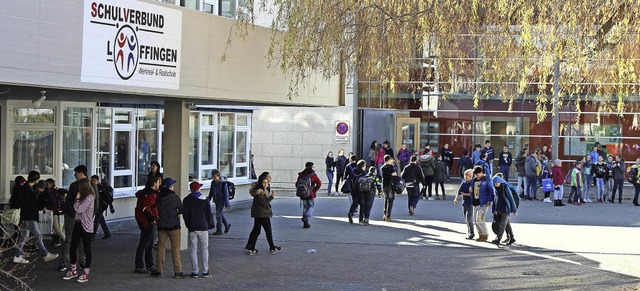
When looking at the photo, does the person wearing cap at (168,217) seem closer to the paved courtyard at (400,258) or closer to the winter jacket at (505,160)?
the paved courtyard at (400,258)

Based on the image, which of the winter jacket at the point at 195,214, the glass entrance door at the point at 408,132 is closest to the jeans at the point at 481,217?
the winter jacket at the point at 195,214

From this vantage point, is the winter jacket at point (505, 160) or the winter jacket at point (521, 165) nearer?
the winter jacket at point (521, 165)

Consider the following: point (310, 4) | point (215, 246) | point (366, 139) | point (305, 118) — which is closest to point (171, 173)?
point (215, 246)

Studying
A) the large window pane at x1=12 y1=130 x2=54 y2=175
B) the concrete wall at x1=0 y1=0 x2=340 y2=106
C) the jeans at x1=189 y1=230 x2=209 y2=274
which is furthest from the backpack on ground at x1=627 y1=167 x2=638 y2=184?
the jeans at x1=189 y1=230 x2=209 y2=274

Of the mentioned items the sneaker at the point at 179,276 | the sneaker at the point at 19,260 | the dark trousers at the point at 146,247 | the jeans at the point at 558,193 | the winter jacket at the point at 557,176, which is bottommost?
the sneaker at the point at 179,276

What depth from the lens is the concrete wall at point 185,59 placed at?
1224 centimetres

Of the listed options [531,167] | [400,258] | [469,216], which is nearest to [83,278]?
[400,258]

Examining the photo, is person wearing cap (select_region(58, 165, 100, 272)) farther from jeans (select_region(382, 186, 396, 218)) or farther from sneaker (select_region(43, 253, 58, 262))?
jeans (select_region(382, 186, 396, 218))

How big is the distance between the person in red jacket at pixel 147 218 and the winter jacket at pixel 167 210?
0.57 ft

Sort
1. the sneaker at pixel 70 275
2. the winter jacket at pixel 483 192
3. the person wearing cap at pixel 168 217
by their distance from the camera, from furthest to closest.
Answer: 1. the winter jacket at pixel 483 192
2. the person wearing cap at pixel 168 217
3. the sneaker at pixel 70 275

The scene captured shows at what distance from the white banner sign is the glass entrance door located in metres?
25.5

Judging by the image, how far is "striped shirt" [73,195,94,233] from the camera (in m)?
15.0

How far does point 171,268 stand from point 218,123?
11315mm

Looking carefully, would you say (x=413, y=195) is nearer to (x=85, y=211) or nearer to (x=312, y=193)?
(x=312, y=193)
